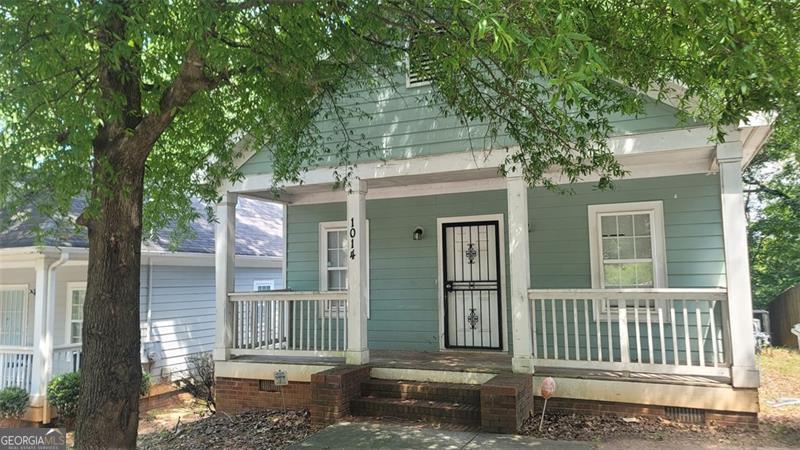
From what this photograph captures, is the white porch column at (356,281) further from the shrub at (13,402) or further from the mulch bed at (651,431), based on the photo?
the shrub at (13,402)

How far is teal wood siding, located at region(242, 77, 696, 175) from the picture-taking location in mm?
7195

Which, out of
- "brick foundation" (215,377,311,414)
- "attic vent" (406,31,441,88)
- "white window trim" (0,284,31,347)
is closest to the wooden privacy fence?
"attic vent" (406,31,441,88)

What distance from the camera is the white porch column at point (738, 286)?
5.55 m

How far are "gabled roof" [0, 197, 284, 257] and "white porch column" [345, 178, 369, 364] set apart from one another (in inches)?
124

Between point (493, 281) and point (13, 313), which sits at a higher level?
point (493, 281)

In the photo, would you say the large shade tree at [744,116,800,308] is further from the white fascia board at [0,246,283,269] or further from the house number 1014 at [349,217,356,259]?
the white fascia board at [0,246,283,269]

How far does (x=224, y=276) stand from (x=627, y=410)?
5.95 m

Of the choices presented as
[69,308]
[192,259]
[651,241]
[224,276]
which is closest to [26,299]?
[69,308]

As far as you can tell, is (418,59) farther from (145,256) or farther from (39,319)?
(39,319)

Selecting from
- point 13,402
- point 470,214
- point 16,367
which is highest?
point 470,214

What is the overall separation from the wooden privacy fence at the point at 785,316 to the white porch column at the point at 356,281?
→ 439 inches

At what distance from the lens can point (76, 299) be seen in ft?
36.5

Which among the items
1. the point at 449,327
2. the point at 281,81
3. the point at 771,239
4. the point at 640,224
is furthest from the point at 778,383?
the point at 771,239

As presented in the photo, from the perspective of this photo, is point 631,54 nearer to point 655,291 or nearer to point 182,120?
point 655,291
